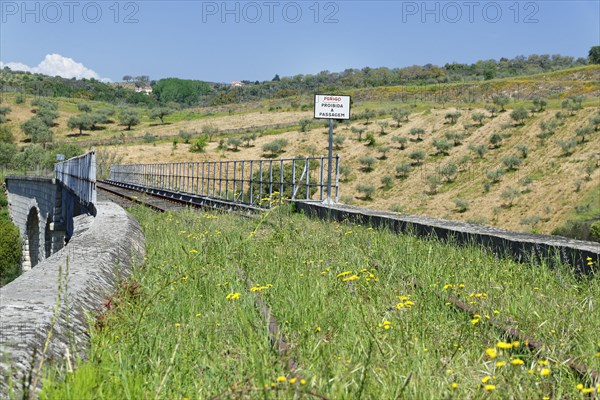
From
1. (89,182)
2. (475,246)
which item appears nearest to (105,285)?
(475,246)

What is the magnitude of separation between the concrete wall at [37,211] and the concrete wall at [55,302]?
22.8m

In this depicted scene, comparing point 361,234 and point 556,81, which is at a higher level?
Answer: point 556,81

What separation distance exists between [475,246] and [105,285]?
16.0 ft

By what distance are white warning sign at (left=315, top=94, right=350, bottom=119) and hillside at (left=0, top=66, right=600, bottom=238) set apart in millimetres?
23978

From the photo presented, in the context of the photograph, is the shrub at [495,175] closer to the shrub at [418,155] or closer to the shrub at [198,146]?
the shrub at [418,155]

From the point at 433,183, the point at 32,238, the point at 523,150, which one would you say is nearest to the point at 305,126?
the point at 433,183

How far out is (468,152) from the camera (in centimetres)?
5934

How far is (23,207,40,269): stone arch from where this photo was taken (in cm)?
5123

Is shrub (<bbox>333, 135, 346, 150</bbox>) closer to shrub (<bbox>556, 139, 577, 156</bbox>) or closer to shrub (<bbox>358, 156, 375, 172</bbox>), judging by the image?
shrub (<bbox>358, 156, 375, 172</bbox>)

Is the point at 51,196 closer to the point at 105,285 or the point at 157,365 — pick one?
the point at 105,285

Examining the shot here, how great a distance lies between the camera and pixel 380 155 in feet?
216

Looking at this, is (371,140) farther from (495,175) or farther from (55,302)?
(55,302)

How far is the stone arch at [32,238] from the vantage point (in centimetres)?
5123

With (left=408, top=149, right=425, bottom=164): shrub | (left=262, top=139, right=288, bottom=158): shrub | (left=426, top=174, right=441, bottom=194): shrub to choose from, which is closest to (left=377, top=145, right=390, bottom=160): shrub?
(left=408, top=149, right=425, bottom=164): shrub
